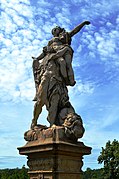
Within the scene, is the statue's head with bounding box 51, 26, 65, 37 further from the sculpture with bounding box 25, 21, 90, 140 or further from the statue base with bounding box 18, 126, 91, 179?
the statue base with bounding box 18, 126, 91, 179

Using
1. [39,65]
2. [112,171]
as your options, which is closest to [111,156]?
[112,171]

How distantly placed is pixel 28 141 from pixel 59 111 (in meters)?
1.23

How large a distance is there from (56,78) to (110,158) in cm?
4293

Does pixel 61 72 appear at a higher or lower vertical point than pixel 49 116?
higher

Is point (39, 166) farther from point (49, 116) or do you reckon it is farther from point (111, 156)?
point (111, 156)

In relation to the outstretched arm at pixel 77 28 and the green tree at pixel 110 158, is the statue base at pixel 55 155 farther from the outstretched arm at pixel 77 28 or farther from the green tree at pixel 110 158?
the green tree at pixel 110 158

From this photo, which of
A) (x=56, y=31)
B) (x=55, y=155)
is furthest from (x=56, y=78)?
(x=55, y=155)

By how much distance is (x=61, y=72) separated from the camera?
36.2 feet

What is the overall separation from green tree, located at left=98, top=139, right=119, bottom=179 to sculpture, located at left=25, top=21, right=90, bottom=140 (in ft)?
132

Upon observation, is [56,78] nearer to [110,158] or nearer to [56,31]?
[56,31]

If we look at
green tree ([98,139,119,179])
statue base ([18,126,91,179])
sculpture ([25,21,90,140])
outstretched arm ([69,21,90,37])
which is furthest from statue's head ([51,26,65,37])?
green tree ([98,139,119,179])

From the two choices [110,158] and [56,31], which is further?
[110,158]

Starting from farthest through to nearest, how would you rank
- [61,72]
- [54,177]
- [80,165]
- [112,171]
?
1. [112,171]
2. [61,72]
3. [80,165]
4. [54,177]

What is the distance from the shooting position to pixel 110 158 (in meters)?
52.1
